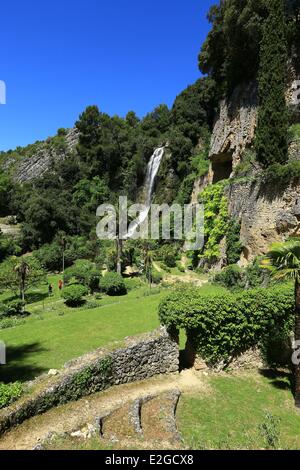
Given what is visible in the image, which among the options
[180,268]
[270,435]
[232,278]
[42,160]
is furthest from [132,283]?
[42,160]

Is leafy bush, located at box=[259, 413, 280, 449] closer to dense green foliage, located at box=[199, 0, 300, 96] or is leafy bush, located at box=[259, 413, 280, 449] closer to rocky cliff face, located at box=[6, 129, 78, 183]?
dense green foliage, located at box=[199, 0, 300, 96]

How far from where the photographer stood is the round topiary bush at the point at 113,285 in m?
28.4

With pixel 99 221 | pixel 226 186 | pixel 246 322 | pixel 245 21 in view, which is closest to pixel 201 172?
pixel 226 186

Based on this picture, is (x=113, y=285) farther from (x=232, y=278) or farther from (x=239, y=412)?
(x=239, y=412)

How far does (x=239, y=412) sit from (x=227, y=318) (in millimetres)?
3458

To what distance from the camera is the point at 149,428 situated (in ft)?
29.0

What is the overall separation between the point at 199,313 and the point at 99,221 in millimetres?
42355

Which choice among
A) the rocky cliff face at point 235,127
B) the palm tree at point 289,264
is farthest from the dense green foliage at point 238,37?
the palm tree at point 289,264

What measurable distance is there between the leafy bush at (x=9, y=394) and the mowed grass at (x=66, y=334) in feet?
13.4

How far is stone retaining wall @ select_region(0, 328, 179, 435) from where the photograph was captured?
347 inches

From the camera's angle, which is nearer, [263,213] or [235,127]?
[263,213]

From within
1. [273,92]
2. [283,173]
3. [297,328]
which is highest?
[273,92]

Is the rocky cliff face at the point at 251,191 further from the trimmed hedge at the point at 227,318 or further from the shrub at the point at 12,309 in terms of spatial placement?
the shrub at the point at 12,309

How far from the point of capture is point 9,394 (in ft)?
28.2
